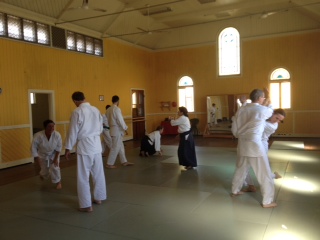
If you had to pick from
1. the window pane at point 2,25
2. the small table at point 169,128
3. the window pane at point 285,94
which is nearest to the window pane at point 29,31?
the window pane at point 2,25

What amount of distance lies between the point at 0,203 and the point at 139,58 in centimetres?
874

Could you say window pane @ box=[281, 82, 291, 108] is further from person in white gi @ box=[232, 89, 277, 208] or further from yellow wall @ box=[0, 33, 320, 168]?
person in white gi @ box=[232, 89, 277, 208]

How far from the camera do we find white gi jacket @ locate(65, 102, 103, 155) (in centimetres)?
354

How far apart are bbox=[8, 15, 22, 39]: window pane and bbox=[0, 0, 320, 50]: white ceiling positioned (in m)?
0.15

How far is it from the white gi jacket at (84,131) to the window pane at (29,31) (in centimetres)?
456

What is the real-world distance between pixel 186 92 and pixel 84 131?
8.95 m

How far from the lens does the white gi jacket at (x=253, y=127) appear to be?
3.52m

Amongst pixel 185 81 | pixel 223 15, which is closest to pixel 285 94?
pixel 223 15

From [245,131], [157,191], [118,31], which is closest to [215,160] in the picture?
[157,191]

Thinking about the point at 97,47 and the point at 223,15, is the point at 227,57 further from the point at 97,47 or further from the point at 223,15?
the point at 97,47

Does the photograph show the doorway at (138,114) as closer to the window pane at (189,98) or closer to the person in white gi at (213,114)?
the window pane at (189,98)

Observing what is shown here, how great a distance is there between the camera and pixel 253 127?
355cm

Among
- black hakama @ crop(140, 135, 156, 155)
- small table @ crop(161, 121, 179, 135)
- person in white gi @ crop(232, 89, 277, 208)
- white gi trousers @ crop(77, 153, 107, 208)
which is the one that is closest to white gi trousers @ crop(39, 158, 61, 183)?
white gi trousers @ crop(77, 153, 107, 208)

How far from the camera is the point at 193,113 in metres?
12.0
